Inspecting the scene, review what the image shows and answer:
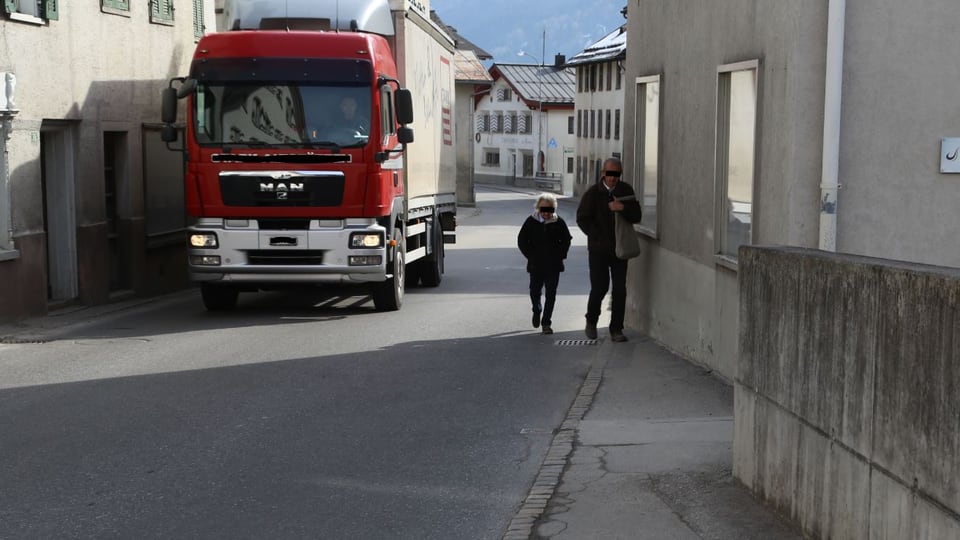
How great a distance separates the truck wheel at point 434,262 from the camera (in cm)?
2188

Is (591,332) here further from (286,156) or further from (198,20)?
(198,20)

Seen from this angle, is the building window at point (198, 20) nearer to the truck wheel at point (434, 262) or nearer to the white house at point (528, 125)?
the truck wheel at point (434, 262)

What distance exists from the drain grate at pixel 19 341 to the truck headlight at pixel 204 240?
2355 mm

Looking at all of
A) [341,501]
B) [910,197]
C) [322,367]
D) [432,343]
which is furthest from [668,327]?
[341,501]

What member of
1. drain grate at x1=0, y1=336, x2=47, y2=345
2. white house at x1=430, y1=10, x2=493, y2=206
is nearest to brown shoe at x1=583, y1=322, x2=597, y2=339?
drain grate at x1=0, y1=336, x2=47, y2=345

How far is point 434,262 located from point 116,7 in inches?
243

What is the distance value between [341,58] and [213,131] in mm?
1712

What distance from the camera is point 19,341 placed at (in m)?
14.5

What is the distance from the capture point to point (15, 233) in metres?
16.4

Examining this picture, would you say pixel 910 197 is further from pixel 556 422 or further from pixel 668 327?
pixel 668 327

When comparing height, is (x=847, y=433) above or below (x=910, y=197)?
below

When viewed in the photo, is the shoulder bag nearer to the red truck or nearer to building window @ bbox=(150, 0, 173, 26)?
the red truck

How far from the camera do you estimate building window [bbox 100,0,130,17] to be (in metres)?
19.1

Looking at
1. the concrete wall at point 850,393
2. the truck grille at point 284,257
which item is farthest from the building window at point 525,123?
the concrete wall at point 850,393
